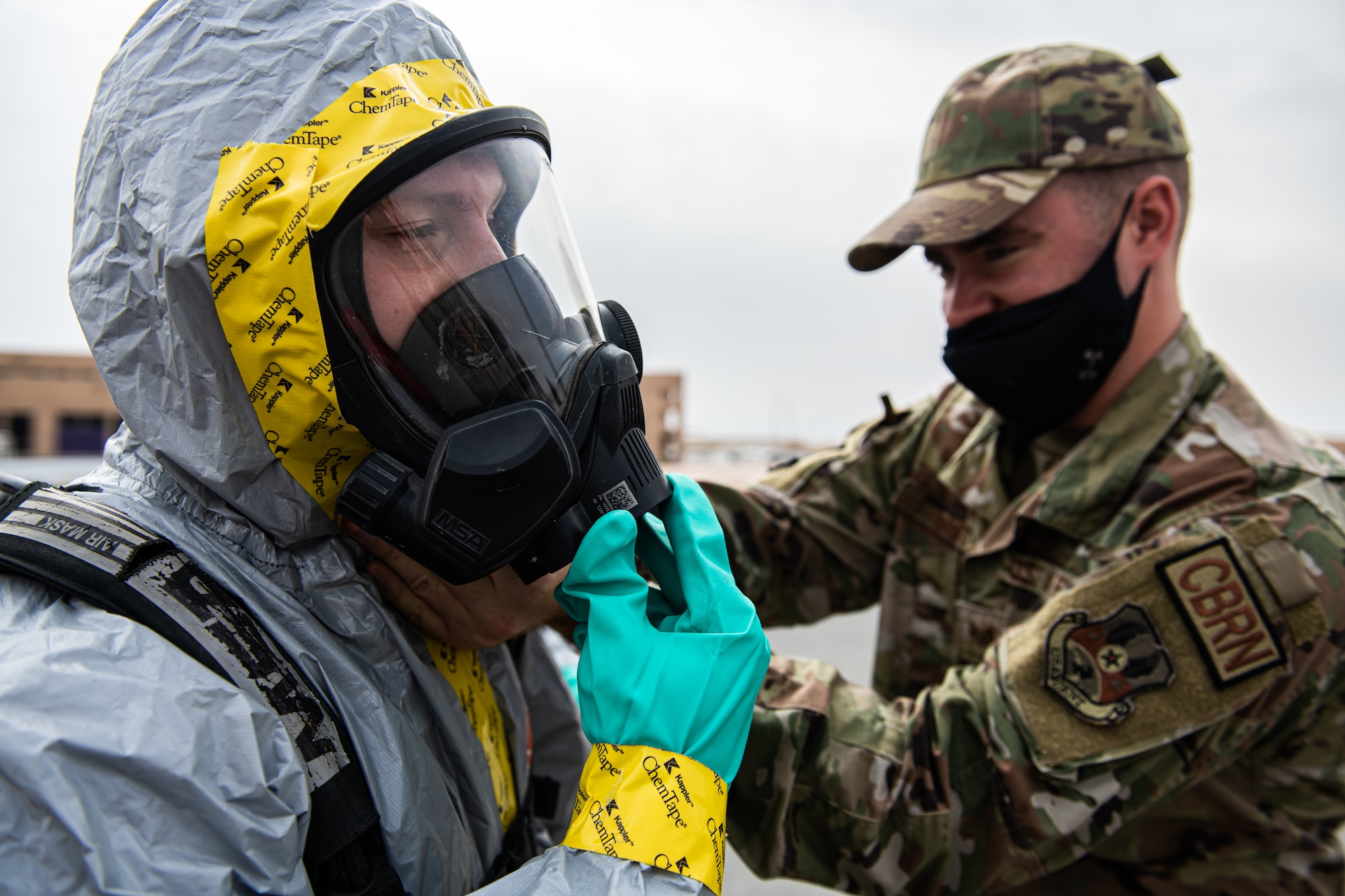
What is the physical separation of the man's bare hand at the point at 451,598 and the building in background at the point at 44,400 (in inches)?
322

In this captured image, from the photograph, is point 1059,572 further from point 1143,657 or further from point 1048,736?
point 1048,736

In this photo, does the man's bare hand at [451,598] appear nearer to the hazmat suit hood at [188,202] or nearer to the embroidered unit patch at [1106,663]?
the hazmat suit hood at [188,202]

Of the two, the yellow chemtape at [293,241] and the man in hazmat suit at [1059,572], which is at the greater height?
the yellow chemtape at [293,241]

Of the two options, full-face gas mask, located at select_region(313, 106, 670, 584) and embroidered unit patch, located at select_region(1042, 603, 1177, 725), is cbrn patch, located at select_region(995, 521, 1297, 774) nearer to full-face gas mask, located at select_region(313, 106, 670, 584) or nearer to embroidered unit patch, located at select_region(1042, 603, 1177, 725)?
embroidered unit patch, located at select_region(1042, 603, 1177, 725)

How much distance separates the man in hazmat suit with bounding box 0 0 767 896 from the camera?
91 cm

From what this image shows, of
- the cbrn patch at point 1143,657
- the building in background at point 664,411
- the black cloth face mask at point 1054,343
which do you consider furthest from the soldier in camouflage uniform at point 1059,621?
the building in background at point 664,411

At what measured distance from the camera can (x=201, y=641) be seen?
86 centimetres

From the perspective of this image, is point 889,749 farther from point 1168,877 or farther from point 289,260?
point 289,260

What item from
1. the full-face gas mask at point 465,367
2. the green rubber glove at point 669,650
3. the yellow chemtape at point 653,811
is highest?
the full-face gas mask at point 465,367

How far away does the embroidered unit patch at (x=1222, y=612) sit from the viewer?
1446 mm

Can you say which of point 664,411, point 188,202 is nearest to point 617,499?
point 188,202

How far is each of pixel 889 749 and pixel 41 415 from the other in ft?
29.3

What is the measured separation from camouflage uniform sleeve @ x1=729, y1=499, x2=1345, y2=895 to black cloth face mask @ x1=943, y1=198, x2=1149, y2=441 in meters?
0.50

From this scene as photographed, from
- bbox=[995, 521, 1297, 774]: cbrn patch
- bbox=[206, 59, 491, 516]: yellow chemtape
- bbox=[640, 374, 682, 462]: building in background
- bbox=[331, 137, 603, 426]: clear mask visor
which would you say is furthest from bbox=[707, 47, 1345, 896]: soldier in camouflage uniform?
bbox=[640, 374, 682, 462]: building in background
